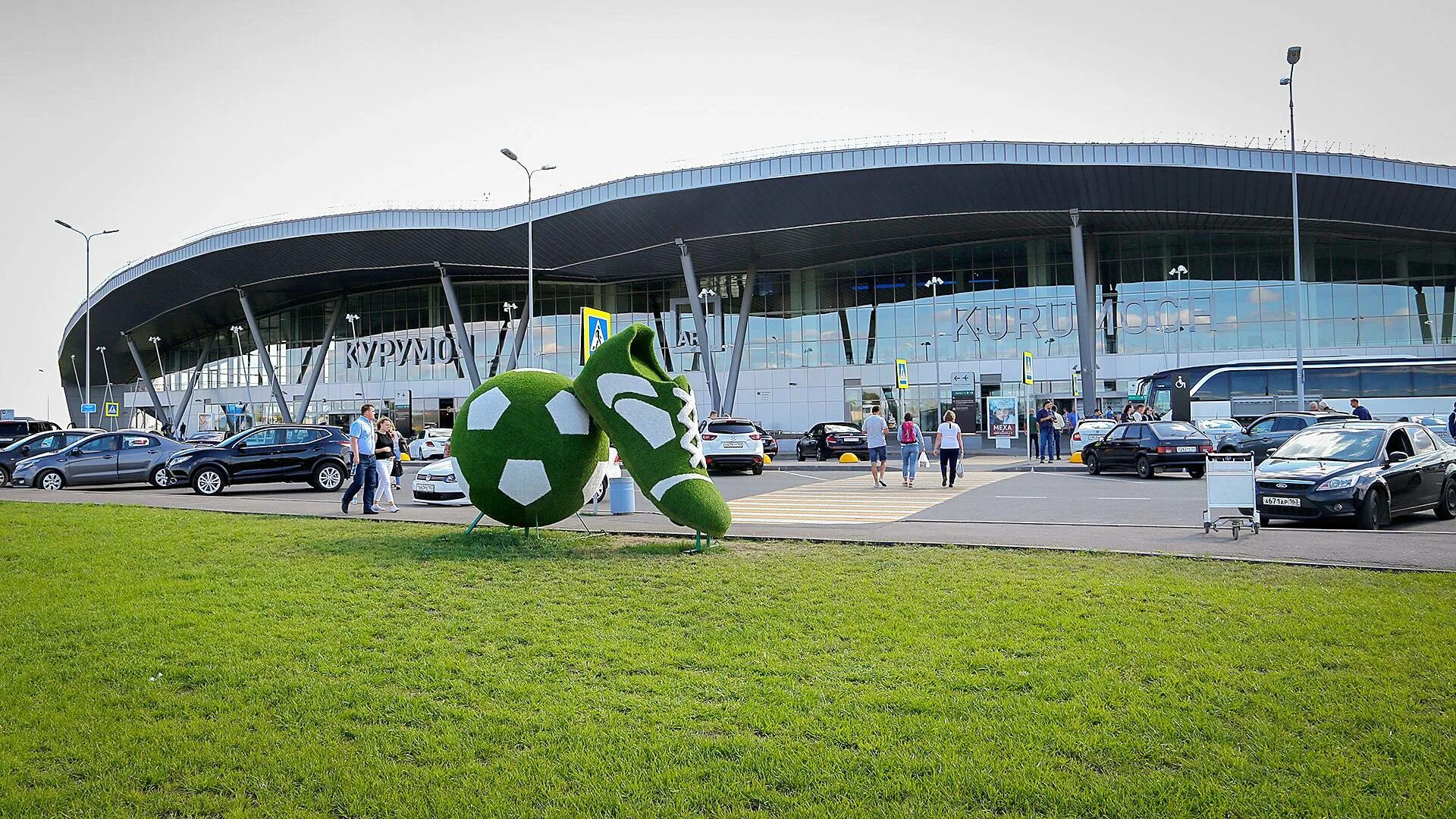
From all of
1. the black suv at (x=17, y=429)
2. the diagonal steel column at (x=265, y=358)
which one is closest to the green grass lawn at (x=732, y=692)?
the black suv at (x=17, y=429)

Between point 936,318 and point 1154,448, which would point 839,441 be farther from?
point 936,318

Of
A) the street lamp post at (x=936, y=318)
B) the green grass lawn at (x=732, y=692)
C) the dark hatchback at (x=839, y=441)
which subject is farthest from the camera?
the street lamp post at (x=936, y=318)

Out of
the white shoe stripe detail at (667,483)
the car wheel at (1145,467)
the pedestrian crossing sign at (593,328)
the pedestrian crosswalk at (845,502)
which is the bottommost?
the pedestrian crosswalk at (845,502)

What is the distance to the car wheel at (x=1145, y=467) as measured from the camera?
953 inches

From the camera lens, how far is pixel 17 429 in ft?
111

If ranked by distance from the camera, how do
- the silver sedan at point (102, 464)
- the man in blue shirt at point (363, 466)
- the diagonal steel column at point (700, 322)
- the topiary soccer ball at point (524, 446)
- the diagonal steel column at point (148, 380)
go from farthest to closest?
1. the diagonal steel column at point (148, 380)
2. the diagonal steel column at point (700, 322)
3. the silver sedan at point (102, 464)
4. the man in blue shirt at point (363, 466)
5. the topiary soccer ball at point (524, 446)

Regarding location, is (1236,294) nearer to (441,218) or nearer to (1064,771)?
(441,218)

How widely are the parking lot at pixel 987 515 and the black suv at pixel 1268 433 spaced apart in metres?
2.36

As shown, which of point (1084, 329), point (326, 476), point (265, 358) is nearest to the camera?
point (326, 476)

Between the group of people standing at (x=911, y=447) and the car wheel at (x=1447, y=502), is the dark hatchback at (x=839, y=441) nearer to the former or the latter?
the group of people standing at (x=911, y=447)

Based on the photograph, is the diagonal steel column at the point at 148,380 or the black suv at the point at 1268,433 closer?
the black suv at the point at 1268,433

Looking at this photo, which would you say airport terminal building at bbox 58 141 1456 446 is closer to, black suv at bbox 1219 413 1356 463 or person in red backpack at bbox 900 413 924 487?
black suv at bbox 1219 413 1356 463

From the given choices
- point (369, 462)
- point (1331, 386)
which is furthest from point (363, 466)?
point (1331, 386)

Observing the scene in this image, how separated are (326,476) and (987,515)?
593 inches
